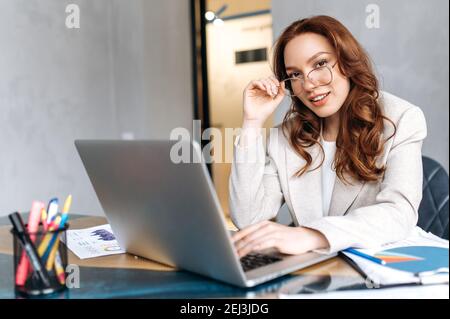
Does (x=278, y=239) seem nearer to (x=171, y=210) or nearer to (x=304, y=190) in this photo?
(x=171, y=210)

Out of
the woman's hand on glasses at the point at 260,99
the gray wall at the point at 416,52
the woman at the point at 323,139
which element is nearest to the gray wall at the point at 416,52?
the gray wall at the point at 416,52

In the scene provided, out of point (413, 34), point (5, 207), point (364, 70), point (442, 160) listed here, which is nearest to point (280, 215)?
point (442, 160)

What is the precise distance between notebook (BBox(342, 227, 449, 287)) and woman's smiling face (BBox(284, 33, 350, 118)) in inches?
18.5

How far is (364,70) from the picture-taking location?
4.34 ft

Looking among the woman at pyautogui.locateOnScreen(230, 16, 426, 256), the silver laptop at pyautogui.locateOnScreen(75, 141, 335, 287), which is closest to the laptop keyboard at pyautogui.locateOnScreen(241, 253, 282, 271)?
the silver laptop at pyautogui.locateOnScreen(75, 141, 335, 287)

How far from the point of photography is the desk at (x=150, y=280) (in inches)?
28.8

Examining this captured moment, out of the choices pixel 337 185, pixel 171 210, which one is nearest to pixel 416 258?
pixel 171 210

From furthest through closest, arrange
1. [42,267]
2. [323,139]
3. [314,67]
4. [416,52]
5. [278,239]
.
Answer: [416,52] → [323,139] → [314,67] → [278,239] → [42,267]

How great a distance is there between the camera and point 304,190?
132cm

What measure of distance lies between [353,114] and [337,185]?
190mm

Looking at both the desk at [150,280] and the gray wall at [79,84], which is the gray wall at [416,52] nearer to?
the gray wall at [79,84]

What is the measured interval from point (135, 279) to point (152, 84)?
9.55 ft

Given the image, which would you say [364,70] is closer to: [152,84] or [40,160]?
[40,160]

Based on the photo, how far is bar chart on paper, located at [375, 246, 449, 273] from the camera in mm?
755
